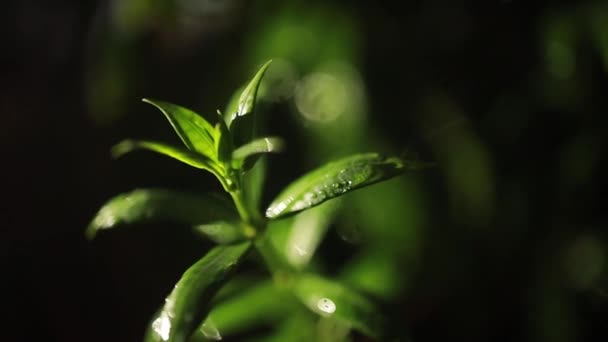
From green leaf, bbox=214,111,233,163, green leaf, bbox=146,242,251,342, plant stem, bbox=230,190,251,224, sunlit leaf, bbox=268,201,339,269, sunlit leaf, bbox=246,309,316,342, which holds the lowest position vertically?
sunlit leaf, bbox=246,309,316,342

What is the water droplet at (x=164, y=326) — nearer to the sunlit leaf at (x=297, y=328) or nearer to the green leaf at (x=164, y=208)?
the green leaf at (x=164, y=208)

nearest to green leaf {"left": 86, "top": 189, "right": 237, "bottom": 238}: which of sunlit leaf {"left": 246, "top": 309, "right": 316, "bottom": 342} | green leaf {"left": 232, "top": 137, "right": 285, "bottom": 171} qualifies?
green leaf {"left": 232, "top": 137, "right": 285, "bottom": 171}

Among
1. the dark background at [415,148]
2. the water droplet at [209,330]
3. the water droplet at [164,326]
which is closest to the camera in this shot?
the water droplet at [164,326]

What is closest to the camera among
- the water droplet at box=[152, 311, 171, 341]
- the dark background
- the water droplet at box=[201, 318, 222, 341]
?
the water droplet at box=[152, 311, 171, 341]

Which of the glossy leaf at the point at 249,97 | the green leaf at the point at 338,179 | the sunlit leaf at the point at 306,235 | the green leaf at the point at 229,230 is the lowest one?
the sunlit leaf at the point at 306,235

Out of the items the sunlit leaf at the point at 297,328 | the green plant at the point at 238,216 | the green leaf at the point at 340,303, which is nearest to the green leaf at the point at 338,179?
the green plant at the point at 238,216

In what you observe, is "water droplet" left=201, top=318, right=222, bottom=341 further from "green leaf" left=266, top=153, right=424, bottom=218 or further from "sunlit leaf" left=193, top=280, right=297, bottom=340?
"green leaf" left=266, top=153, right=424, bottom=218

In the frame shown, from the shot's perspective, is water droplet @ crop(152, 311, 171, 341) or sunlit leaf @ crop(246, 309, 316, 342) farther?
sunlit leaf @ crop(246, 309, 316, 342)
